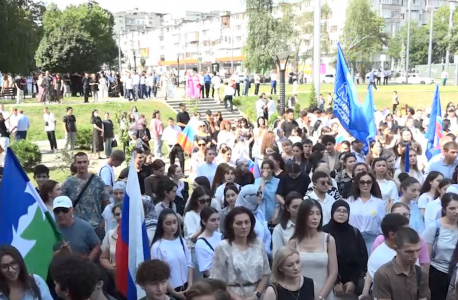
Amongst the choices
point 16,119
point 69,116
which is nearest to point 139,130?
point 69,116

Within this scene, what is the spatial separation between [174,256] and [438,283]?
2494 millimetres

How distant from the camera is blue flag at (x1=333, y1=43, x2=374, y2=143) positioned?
1009 centimetres

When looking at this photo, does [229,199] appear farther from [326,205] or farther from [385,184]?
[385,184]

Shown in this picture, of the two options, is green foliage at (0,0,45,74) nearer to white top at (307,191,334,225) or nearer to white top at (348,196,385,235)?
white top at (307,191,334,225)

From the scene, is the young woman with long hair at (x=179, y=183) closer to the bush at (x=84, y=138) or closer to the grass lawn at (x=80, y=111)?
the bush at (x=84, y=138)

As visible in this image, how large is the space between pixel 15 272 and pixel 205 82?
91.9 ft

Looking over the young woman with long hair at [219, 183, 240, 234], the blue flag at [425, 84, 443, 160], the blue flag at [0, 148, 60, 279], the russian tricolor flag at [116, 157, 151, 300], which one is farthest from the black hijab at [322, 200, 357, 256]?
the blue flag at [425, 84, 443, 160]

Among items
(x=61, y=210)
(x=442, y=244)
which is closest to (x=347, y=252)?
(x=442, y=244)

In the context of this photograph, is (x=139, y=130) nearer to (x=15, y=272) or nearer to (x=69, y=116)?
(x=69, y=116)

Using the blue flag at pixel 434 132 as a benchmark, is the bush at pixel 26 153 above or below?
below

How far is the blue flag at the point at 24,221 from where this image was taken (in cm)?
455

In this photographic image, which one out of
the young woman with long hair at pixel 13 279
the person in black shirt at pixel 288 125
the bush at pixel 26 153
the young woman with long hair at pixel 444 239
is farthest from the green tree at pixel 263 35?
the young woman with long hair at pixel 13 279

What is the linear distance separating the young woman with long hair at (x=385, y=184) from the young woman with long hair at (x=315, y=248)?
2.06 m

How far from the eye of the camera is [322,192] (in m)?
6.26
